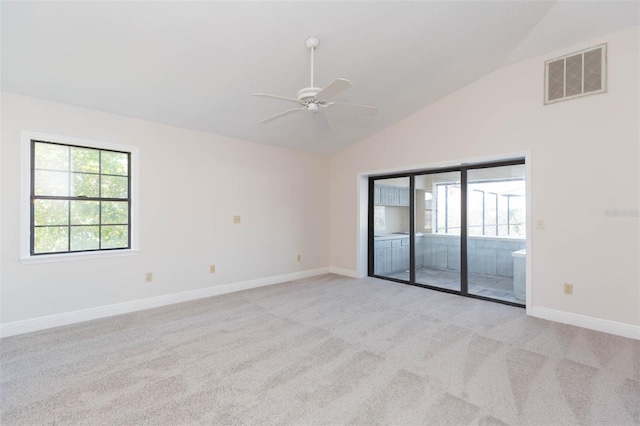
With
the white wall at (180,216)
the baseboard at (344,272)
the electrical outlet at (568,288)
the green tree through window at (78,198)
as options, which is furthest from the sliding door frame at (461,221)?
the green tree through window at (78,198)

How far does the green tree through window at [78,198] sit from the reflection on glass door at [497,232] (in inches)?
193

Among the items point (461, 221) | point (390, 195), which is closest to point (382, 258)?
point (390, 195)

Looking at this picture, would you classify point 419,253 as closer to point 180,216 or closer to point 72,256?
point 180,216

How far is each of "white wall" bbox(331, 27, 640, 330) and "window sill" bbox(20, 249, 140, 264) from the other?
4.71 meters

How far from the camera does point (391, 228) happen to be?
587cm

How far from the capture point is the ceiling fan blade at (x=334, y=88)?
2.19 meters

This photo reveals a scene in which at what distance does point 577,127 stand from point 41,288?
6301 millimetres

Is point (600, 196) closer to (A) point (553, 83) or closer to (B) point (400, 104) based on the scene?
(A) point (553, 83)

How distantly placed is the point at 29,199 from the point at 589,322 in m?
6.33

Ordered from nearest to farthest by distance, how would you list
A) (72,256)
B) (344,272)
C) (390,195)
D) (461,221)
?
(72,256), (461,221), (390,195), (344,272)

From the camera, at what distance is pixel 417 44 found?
3283 mm

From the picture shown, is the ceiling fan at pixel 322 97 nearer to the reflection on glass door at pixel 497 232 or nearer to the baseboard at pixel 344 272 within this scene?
the reflection on glass door at pixel 497 232

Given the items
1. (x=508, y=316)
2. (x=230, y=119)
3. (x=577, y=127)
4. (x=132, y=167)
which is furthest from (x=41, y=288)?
(x=577, y=127)

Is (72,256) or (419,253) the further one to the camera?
(419,253)
